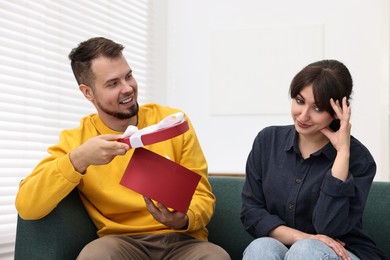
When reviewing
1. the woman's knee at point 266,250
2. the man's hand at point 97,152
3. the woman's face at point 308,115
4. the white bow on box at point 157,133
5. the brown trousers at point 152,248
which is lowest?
the brown trousers at point 152,248

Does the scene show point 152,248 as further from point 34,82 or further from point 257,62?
point 257,62

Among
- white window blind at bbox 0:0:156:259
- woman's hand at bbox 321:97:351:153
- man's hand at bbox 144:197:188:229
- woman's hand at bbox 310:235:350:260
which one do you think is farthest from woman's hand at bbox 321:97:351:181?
white window blind at bbox 0:0:156:259

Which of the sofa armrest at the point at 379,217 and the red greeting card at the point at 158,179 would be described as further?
the sofa armrest at the point at 379,217

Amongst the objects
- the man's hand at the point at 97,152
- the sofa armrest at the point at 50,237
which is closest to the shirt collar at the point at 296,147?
the man's hand at the point at 97,152

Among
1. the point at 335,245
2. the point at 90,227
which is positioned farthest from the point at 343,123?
the point at 90,227

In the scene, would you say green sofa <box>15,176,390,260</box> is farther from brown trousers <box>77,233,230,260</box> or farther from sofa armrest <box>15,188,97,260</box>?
brown trousers <box>77,233,230,260</box>

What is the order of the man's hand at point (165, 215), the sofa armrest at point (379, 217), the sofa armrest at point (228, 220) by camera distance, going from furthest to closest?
the sofa armrest at point (228, 220) → the sofa armrest at point (379, 217) → the man's hand at point (165, 215)

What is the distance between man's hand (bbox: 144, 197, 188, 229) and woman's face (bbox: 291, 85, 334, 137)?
1.56 ft

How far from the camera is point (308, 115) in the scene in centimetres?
172

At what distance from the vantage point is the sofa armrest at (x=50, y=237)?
1.74 metres

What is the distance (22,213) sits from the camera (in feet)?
5.74

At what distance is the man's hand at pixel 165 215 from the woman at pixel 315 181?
23 cm

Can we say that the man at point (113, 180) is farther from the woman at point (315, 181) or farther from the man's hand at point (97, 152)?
the woman at point (315, 181)

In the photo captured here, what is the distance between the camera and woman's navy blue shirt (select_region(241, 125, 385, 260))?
168 centimetres
